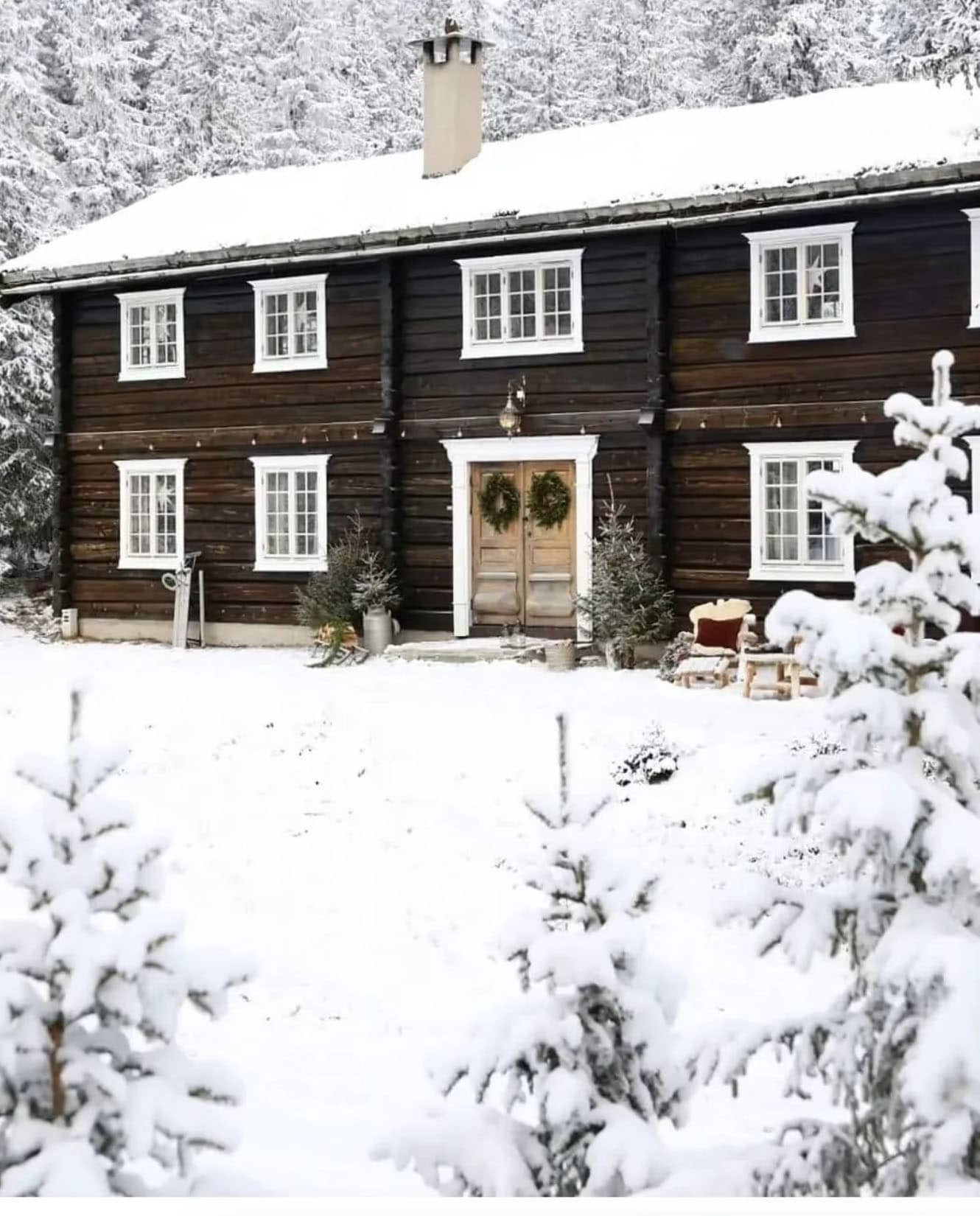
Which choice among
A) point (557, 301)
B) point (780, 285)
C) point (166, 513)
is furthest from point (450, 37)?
point (166, 513)

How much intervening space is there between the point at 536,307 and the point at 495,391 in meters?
1.21

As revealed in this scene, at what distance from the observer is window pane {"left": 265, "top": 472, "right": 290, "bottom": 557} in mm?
21438

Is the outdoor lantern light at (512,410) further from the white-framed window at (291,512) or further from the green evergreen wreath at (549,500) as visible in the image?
the white-framed window at (291,512)

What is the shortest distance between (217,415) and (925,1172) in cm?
1940

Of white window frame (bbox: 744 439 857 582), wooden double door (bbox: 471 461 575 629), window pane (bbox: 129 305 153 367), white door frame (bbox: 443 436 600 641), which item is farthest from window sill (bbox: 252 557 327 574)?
white window frame (bbox: 744 439 857 582)

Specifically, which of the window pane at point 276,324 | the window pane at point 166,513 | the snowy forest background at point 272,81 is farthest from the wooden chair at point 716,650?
the snowy forest background at point 272,81

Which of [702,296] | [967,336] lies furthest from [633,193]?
[967,336]

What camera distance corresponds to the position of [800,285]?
58.5ft

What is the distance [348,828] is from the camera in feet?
37.0

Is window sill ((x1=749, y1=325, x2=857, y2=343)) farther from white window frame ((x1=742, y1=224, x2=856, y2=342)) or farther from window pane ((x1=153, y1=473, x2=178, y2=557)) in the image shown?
window pane ((x1=153, y1=473, x2=178, y2=557))

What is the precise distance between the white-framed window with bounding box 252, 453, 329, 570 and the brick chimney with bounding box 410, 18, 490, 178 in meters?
4.77

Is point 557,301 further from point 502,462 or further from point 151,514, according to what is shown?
point 151,514

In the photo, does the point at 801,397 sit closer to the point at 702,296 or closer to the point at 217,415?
→ the point at 702,296

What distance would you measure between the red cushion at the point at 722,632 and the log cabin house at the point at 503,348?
1463 mm
